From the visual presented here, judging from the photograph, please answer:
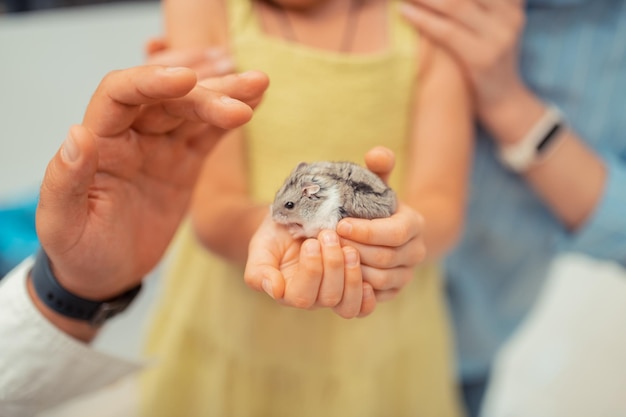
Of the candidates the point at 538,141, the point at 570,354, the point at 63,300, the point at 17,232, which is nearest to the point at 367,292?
the point at 63,300

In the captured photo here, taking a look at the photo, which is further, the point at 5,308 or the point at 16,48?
the point at 16,48

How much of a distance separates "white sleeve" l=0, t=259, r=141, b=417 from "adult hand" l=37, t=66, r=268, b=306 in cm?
4

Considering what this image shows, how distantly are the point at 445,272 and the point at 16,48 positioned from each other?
0.85 metres

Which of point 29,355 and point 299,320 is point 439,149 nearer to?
point 299,320

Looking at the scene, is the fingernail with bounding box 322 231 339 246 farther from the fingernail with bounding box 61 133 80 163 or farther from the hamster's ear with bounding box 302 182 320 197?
the fingernail with bounding box 61 133 80 163

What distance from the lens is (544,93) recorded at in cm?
93

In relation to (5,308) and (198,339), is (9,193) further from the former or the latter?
(5,308)

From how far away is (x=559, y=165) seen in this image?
2.80 ft

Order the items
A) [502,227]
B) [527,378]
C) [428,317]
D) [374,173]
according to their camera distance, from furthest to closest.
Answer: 1. [527,378]
2. [502,227]
3. [428,317]
4. [374,173]

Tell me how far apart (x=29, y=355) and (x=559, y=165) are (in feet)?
2.31

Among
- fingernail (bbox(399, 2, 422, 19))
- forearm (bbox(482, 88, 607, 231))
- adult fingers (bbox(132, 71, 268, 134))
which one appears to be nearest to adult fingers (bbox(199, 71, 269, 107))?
adult fingers (bbox(132, 71, 268, 134))

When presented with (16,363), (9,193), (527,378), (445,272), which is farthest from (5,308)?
(527,378)

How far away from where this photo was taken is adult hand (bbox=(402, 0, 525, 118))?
0.74m

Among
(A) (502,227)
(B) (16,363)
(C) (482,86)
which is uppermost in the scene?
(C) (482,86)
